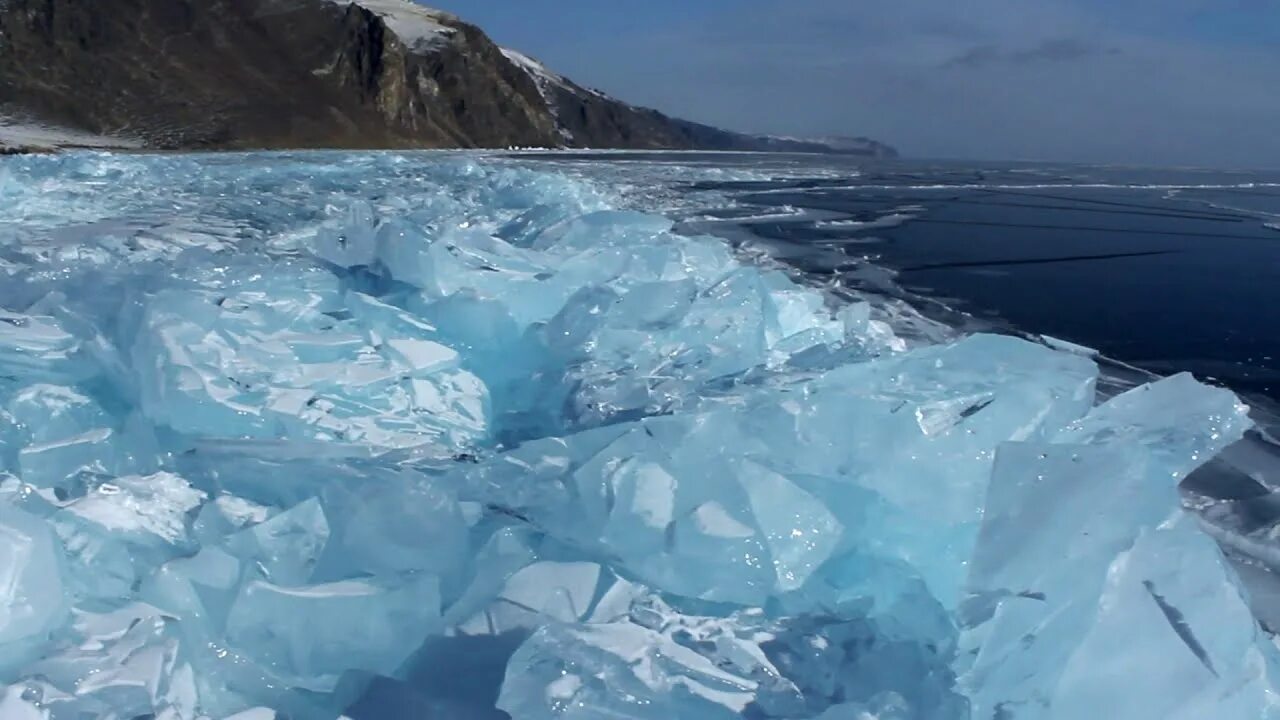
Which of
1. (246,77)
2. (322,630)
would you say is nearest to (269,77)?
(246,77)

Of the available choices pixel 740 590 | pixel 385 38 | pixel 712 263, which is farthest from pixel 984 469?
pixel 385 38

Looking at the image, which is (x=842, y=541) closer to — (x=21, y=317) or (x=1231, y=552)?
(x=1231, y=552)

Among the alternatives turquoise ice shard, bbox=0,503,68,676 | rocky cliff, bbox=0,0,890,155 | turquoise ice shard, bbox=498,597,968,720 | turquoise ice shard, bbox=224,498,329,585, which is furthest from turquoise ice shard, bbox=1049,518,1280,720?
rocky cliff, bbox=0,0,890,155

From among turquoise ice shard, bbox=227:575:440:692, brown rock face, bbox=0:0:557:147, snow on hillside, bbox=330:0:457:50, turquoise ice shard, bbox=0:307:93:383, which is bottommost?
turquoise ice shard, bbox=227:575:440:692

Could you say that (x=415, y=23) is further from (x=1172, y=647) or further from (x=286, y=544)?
(x=1172, y=647)

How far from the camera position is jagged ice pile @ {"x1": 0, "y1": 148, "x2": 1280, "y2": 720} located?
1406 millimetres

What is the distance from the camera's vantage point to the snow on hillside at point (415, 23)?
174 feet

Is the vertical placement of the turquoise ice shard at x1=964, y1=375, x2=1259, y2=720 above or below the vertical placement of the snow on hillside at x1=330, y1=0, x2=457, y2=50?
below

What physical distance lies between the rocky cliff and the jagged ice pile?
116 ft

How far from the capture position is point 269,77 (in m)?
42.5

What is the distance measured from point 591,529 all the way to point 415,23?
59.7 m

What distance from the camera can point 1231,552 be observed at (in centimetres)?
208

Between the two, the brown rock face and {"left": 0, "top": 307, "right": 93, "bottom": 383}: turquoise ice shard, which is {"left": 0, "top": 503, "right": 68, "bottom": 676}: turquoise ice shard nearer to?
{"left": 0, "top": 307, "right": 93, "bottom": 383}: turquoise ice shard

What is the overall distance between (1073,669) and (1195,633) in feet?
0.57
